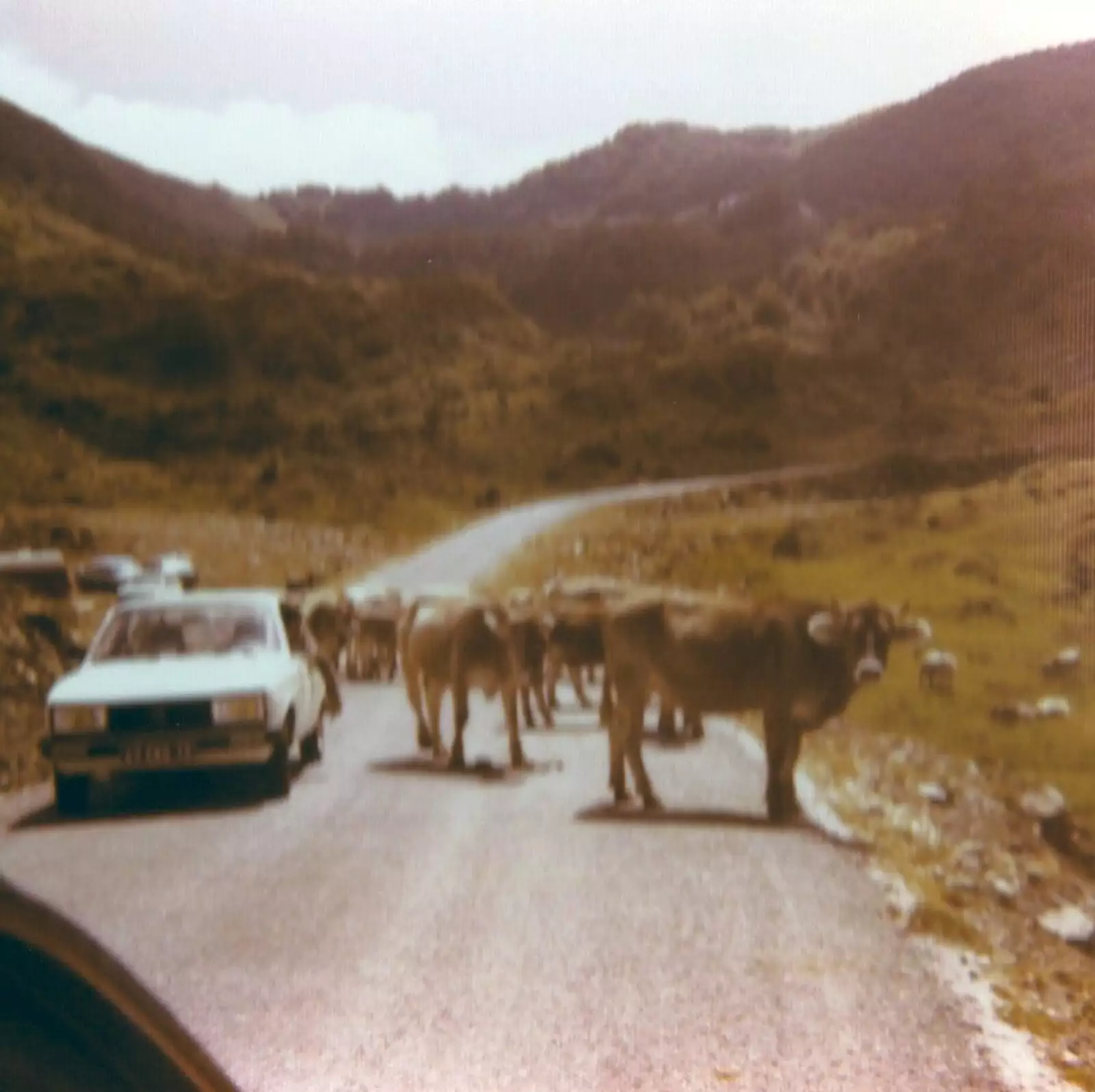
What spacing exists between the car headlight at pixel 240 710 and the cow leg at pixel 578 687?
76cm

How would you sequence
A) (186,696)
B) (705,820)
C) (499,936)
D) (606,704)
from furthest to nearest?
(606,704) < (705,820) < (186,696) < (499,936)

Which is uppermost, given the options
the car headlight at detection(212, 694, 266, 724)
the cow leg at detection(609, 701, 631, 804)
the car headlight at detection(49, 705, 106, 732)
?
the car headlight at detection(49, 705, 106, 732)

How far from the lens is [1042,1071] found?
2.67m

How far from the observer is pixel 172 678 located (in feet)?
10.3

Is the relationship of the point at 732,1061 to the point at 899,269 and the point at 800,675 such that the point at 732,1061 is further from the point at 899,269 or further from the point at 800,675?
the point at 899,269

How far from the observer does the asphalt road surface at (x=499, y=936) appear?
2.63m

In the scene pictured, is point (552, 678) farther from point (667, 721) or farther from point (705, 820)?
point (705, 820)

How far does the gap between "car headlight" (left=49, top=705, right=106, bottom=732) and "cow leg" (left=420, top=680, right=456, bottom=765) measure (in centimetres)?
76

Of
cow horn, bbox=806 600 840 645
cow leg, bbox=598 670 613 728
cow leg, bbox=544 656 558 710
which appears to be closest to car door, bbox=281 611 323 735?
cow leg, bbox=544 656 558 710

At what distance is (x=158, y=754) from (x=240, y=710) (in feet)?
0.68

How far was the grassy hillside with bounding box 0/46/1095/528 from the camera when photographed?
3.18m

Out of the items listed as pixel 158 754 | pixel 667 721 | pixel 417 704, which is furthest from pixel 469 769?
pixel 158 754

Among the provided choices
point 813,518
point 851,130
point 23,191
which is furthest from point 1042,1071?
point 23,191

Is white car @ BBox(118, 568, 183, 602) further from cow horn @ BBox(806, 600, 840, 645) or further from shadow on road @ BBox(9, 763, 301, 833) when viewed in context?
cow horn @ BBox(806, 600, 840, 645)
